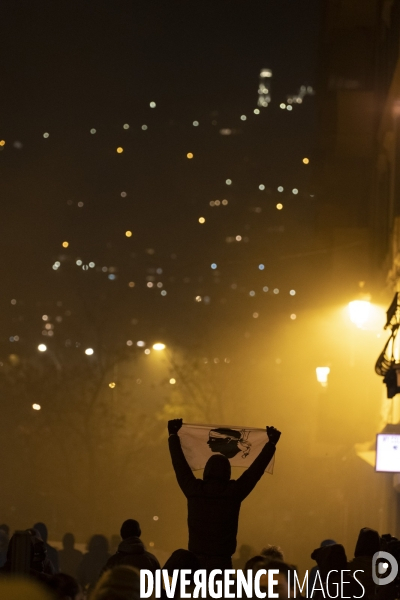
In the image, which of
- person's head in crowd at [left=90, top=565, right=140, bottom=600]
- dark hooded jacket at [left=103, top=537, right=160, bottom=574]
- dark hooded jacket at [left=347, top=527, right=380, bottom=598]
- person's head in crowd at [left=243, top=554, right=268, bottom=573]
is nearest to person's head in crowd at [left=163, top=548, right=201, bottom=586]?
person's head in crowd at [left=243, top=554, right=268, bottom=573]

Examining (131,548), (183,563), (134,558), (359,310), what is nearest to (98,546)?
(131,548)

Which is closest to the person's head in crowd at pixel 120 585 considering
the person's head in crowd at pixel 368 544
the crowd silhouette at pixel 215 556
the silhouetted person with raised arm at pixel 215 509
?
the crowd silhouette at pixel 215 556

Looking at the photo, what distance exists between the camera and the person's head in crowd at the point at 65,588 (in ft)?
20.3

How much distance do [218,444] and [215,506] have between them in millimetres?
1590

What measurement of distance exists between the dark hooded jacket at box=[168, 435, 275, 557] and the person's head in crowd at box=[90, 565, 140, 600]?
183cm

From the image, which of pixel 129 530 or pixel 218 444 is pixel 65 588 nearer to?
pixel 129 530

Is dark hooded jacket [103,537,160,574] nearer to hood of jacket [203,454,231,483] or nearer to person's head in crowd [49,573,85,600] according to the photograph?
hood of jacket [203,454,231,483]

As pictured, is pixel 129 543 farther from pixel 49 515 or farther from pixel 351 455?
pixel 49 515

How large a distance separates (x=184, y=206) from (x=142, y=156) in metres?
15.5

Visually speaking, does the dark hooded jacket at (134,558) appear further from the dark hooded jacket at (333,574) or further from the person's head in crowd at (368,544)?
the person's head in crowd at (368,544)

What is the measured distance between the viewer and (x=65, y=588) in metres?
6.23

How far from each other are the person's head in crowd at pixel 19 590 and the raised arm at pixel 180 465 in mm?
1851

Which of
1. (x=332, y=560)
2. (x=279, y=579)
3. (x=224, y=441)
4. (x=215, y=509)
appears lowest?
(x=279, y=579)

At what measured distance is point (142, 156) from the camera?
9250 cm
